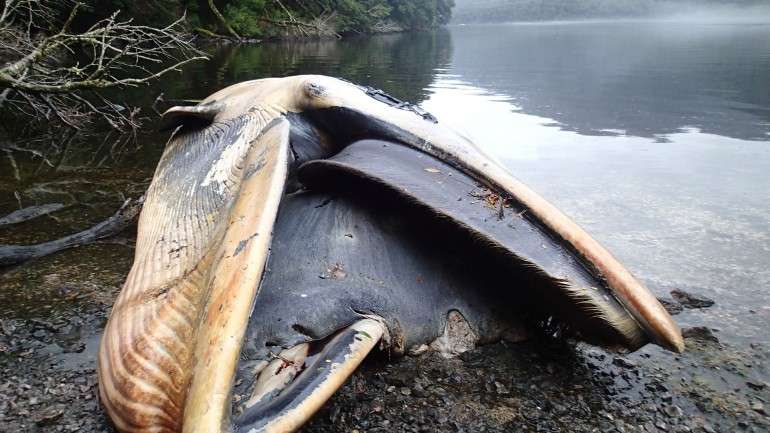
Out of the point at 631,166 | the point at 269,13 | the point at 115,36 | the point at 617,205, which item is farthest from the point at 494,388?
the point at 269,13

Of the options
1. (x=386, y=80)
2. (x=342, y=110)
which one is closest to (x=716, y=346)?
(x=342, y=110)

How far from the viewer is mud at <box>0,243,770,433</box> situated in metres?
1.89

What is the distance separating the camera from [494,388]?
6.85 feet

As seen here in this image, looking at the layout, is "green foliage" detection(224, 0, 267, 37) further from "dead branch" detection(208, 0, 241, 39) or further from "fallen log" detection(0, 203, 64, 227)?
"fallen log" detection(0, 203, 64, 227)

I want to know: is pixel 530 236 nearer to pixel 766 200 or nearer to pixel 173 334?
pixel 173 334

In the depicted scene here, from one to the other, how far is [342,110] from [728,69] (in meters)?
18.2

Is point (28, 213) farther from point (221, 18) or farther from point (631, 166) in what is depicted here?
point (221, 18)

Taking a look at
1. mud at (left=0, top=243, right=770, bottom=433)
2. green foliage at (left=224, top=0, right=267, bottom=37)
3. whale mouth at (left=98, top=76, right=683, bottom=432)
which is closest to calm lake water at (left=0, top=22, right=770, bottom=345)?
mud at (left=0, top=243, right=770, bottom=433)

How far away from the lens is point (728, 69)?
1730 centimetres

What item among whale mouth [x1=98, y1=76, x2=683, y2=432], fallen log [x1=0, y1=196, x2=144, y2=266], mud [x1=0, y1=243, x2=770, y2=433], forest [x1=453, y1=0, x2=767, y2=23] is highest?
forest [x1=453, y1=0, x2=767, y2=23]

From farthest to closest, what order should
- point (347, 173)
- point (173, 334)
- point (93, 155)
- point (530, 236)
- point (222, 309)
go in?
point (93, 155) < point (347, 173) < point (530, 236) < point (173, 334) < point (222, 309)

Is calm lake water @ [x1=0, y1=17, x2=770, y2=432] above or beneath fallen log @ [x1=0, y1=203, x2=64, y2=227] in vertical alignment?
above

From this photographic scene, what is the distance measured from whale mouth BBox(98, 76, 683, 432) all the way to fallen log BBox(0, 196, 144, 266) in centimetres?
99

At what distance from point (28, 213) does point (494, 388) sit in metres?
3.30
